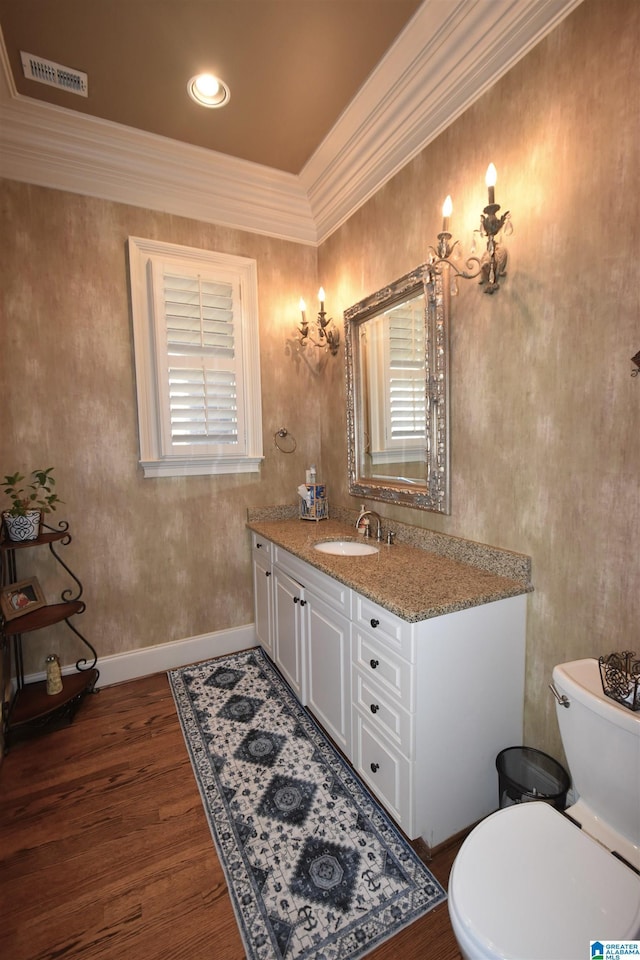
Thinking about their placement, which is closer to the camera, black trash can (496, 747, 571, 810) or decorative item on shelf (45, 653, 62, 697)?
black trash can (496, 747, 571, 810)

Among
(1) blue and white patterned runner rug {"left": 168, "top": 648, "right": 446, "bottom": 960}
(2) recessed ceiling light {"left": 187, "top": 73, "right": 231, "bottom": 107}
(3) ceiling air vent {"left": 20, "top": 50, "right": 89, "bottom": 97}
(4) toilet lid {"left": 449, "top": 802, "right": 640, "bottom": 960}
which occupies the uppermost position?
(2) recessed ceiling light {"left": 187, "top": 73, "right": 231, "bottom": 107}

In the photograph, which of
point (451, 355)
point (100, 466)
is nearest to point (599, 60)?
point (451, 355)

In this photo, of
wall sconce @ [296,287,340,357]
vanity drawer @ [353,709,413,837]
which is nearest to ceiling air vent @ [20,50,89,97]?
wall sconce @ [296,287,340,357]

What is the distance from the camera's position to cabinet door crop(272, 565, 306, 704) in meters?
2.01

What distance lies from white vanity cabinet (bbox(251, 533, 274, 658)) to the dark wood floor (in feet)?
2.25

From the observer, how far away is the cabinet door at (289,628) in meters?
2.01

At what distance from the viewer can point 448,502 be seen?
1.80m

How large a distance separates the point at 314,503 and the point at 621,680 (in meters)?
1.85

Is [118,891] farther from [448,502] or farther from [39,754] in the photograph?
[448,502]

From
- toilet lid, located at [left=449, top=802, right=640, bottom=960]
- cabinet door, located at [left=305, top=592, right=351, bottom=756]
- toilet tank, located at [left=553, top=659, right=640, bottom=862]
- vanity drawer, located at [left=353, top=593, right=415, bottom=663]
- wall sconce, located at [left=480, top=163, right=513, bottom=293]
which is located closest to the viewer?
toilet lid, located at [left=449, top=802, right=640, bottom=960]

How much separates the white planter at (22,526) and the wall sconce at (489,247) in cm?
212

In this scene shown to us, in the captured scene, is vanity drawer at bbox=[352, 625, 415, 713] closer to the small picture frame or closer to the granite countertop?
the granite countertop

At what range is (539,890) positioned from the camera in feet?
2.81

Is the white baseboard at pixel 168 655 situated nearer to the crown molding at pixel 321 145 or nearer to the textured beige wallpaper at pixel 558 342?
the textured beige wallpaper at pixel 558 342
